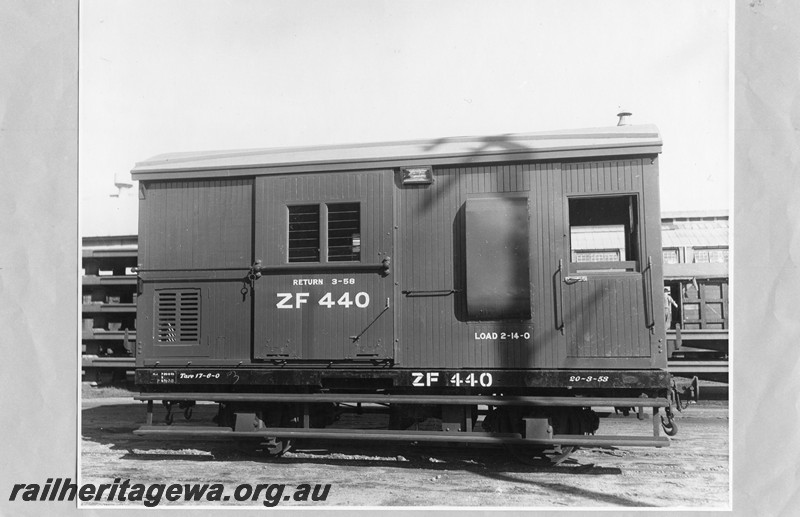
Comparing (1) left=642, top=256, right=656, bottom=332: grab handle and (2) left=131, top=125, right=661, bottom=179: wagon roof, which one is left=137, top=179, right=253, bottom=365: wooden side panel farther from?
(1) left=642, top=256, right=656, bottom=332: grab handle

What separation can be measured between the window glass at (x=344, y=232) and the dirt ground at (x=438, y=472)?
8.22 feet

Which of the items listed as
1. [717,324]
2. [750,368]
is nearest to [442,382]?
[750,368]

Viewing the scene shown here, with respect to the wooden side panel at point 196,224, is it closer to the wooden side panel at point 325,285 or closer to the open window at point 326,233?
the wooden side panel at point 325,285

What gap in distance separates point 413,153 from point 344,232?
1229mm

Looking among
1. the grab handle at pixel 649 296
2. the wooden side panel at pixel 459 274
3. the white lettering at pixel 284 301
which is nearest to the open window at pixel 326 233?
the white lettering at pixel 284 301

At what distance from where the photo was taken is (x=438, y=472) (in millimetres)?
6797

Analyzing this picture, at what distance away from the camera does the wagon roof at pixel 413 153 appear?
6.52m

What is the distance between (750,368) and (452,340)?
289 cm

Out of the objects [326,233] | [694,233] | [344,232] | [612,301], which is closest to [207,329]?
Result: [326,233]

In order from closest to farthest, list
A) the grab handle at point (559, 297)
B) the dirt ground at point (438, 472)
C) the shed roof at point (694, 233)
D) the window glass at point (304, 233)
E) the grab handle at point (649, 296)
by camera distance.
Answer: the dirt ground at point (438, 472) < the grab handle at point (649, 296) < the grab handle at point (559, 297) < the window glass at point (304, 233) < the shed roof at point (694, 233)

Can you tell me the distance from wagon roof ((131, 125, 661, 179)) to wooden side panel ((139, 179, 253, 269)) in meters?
0.20

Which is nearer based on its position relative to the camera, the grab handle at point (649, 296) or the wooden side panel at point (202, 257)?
the grab handle at point (649, 296)
